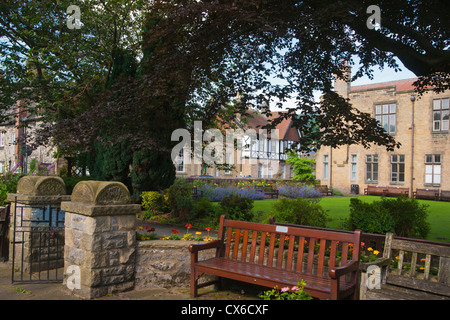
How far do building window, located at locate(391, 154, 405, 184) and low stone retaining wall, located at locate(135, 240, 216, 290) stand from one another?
1002 inches

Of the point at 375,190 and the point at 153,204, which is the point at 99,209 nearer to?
the point at 153,204

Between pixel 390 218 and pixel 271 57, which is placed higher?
pixel 271 57

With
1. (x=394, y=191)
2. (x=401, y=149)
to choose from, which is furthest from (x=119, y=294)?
(x=401, y=149)

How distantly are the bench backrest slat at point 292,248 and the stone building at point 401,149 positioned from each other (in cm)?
2239

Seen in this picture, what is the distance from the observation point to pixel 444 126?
992 inches

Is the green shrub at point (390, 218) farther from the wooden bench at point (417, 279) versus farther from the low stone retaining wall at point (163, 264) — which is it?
the low stone retaining wall at point (163, 264)

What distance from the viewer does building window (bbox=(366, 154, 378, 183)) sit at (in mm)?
28734

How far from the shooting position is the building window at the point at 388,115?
2772 cm

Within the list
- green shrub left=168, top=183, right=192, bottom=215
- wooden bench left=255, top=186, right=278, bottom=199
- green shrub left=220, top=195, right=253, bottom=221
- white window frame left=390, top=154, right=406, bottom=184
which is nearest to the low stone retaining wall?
green shrub left=220, top=195, right=253, bottom=221

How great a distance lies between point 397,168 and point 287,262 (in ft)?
84.2

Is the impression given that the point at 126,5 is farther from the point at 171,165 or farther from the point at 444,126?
the point at 444,126

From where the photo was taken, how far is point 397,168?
27.4 metres

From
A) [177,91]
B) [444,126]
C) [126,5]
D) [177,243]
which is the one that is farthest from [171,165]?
[444,126]

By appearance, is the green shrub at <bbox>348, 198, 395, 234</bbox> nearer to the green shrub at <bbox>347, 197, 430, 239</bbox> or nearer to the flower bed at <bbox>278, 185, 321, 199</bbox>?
the green shrub at <bbox>347, 197, 430, 239</bbox>
